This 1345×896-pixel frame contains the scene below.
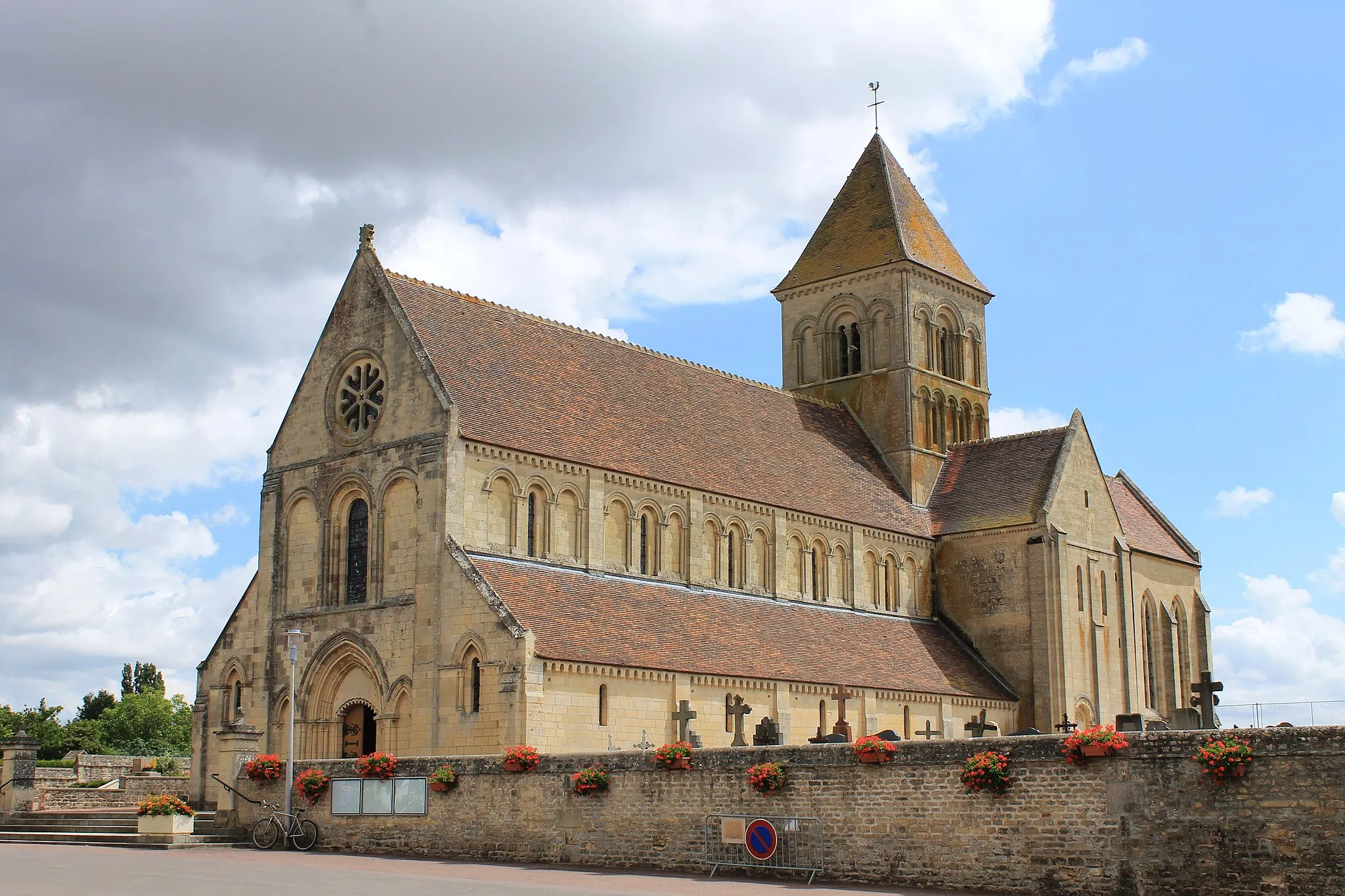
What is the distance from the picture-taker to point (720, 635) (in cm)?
4003

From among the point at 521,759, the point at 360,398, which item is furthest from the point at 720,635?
the point at 521,759

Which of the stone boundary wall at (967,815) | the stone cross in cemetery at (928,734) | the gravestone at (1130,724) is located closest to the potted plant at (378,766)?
the stone boundary wall at (967,815)

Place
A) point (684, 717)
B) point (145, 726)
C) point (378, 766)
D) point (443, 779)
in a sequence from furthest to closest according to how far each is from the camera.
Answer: point (145, 726) < point (684, 717) < point (378, 766) < point (443, 779)

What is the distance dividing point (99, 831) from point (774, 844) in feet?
58.7

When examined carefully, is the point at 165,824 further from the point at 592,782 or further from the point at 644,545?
the point at 644,545

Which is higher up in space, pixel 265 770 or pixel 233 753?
pixel 233 753

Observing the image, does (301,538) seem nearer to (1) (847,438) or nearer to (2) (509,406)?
(2) (509,406)

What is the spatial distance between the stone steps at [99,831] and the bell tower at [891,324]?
28.3 metres

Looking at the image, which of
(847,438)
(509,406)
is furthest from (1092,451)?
(509,406)

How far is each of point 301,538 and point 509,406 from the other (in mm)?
6694

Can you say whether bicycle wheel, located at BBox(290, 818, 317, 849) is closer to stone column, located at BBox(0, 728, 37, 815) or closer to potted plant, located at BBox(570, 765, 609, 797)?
potted plant, located at BBox(570, 765, 609, 797)

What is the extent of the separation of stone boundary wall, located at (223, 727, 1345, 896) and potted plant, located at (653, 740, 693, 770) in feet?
0.71

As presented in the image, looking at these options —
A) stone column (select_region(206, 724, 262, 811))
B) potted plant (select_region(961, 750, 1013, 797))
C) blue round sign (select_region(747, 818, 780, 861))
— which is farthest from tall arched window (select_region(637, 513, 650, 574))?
potted plant (select_region(961, 750, 1013, 797))

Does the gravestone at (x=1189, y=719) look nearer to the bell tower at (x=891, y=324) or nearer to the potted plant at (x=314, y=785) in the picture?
the potted plant at (x=314, y=785)
